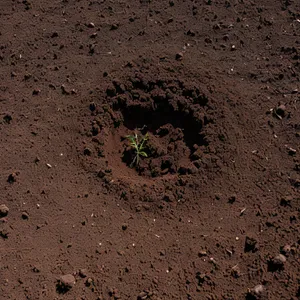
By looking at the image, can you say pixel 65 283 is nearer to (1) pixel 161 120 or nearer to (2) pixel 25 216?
(2) pixel 25 216

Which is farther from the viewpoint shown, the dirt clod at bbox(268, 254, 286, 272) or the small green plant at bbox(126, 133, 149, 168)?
the small green plant at bbox(126, 133, 149, 168)

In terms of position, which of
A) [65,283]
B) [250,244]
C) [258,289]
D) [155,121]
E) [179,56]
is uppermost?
[179,56]

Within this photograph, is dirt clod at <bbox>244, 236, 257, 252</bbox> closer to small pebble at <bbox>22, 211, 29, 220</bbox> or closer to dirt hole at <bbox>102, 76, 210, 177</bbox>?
dirt hole at <bbox>102, 76, 210, 177</bbox>

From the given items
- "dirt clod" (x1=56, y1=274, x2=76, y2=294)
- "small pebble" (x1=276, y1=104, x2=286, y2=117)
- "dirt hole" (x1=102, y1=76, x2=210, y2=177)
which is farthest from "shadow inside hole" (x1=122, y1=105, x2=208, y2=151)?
"dirt clod" (x1=56, y1=274, x2=76, y2=294)

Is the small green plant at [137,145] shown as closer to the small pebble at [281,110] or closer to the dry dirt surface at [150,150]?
the dry dirt surface at [150,150]

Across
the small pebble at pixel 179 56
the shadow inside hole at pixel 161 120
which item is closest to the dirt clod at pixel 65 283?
the shadow inside hole at pixel 161 120

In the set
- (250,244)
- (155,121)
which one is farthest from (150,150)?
(250,244)
